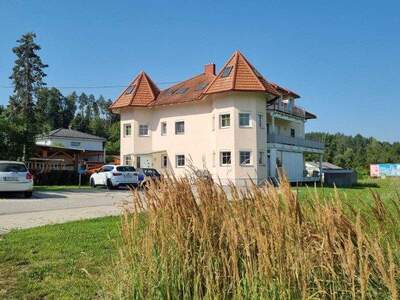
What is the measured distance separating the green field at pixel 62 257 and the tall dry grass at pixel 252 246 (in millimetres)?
289

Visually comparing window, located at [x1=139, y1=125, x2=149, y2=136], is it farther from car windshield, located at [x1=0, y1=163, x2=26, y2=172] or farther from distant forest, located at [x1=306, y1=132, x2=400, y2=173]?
distant forest, located at [x1=306, y1=132, x2=400, y2=173]

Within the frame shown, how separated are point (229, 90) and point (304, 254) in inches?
1372

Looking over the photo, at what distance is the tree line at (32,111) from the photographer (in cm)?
2867

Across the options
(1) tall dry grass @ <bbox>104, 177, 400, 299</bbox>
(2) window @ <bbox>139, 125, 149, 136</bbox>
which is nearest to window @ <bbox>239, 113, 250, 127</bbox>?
(2) window @ <bbox>139, 125, 149, 136</bbox>

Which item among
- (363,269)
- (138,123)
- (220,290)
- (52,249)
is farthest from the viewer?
(138,123)

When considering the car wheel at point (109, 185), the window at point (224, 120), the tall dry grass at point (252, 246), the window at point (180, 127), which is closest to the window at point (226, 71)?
the window at point (224, 120)

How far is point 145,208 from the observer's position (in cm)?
391

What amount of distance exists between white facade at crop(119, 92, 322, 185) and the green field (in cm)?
2473

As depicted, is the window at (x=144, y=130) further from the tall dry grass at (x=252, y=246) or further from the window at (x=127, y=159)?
the tall dry grass at (x=252, y=246)

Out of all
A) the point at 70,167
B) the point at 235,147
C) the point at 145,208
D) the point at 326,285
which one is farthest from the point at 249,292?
the point at 70,167

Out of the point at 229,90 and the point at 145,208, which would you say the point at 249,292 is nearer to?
the point at 145,208

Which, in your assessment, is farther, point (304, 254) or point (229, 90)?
point (229, 90)

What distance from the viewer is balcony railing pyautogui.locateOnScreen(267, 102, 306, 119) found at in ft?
139

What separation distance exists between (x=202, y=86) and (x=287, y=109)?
32.3 ft
